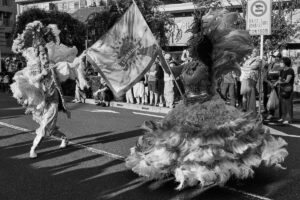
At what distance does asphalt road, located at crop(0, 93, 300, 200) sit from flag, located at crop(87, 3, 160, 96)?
4.53ft

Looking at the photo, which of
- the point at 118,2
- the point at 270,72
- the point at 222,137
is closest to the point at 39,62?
the point at 222,137

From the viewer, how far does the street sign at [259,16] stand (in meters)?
11.0

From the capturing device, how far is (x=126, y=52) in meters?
6.96

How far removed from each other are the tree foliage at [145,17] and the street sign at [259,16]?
1113cm

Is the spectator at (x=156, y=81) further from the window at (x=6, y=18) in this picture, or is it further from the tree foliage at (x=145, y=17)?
the window at (x=6, y=18)

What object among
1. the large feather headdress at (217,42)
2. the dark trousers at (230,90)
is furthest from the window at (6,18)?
the large feather headdress at (217,42)

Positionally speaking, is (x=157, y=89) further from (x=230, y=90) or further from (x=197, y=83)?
(x=197, y=83)

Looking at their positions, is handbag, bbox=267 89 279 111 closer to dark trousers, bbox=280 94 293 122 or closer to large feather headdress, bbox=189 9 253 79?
dark trousers, bbox=280 94 293 122

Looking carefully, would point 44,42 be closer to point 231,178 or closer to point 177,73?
point 177,73

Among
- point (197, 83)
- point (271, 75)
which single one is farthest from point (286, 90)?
point (197, 83)

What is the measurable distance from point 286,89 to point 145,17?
1243cm

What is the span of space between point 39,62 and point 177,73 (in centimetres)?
253

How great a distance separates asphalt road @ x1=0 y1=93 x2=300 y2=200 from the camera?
5188 millimetres

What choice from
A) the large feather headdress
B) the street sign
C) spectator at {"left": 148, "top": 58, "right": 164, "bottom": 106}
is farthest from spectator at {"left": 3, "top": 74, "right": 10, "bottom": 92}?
the large feather headdress
